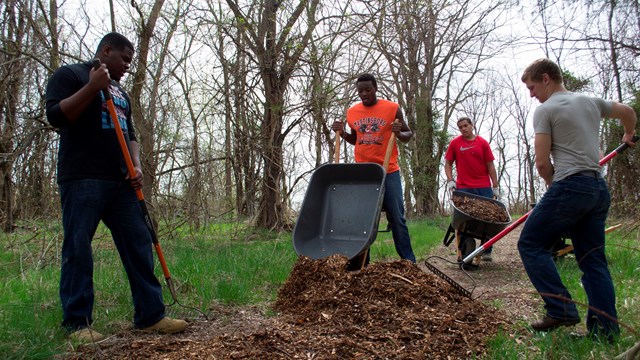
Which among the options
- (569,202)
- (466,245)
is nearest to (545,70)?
(569,202)

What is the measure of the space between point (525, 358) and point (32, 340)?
8.53 ft

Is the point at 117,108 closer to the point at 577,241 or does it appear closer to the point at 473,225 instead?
the point at 577,241

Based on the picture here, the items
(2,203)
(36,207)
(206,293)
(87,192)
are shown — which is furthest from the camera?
(2,203)

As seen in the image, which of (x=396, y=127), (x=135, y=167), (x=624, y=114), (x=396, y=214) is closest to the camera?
(x=624, y=114)

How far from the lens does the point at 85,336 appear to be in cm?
291

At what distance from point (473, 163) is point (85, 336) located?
466cm

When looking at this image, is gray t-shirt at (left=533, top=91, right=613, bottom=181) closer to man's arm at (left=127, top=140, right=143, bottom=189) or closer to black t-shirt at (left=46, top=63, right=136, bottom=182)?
man's arm at (left=127, top=140, right=143, bottom=189)

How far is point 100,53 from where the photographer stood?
3188mm

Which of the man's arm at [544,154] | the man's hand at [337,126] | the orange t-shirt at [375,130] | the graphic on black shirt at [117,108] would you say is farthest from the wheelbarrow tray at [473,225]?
the graphic on black shirt at [117,108]

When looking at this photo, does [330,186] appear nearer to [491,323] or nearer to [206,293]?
[206,293]

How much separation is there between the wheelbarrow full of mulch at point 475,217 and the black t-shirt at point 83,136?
3.51 meters

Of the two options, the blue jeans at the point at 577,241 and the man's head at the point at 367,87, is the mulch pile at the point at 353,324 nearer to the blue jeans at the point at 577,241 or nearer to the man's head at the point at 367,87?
the blue jeans at the point at 577,241

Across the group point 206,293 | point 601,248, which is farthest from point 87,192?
point 601,248

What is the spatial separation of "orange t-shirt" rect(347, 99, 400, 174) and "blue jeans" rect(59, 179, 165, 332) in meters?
2.25
